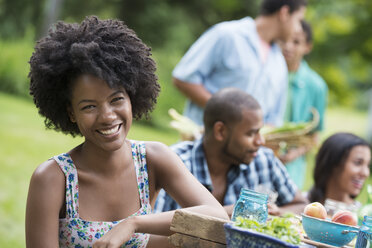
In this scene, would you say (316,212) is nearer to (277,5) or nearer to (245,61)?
(245,61)

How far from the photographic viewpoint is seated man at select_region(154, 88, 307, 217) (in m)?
3.55

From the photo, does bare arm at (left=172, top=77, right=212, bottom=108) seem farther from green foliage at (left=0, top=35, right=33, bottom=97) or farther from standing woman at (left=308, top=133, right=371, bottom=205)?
green foliage at (left=0, top=35, right=33, bottom=97)

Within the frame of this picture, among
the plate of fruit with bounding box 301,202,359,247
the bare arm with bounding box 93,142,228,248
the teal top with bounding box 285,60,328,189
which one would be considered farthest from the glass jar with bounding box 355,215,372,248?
the teal top with bounding box 285,60,328,189

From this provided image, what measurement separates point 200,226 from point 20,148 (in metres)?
7.48

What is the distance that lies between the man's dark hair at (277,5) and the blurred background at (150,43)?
355cm

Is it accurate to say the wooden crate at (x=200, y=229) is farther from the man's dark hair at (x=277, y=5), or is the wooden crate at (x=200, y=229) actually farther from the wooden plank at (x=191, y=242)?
the man's dark hair at (x=277, y=5)

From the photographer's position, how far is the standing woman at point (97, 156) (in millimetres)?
2307

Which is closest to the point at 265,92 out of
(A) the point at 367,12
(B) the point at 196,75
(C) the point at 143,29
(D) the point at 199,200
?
(B) the point at 196,75

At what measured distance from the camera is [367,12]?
39.8 feet

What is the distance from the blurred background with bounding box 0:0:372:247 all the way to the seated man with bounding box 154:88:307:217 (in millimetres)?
3446

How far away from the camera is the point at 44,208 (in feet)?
7.55

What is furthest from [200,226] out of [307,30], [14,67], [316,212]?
[14,67]

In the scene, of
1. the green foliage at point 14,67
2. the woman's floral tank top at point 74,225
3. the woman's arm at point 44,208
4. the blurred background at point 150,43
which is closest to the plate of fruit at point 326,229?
the woman's floral tank top at point 74,225

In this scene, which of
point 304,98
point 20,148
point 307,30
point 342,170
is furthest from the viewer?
point 20,148
